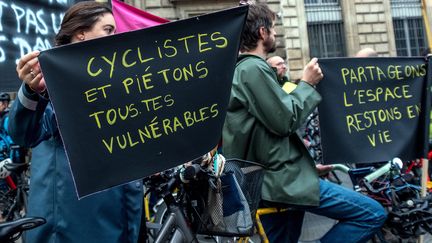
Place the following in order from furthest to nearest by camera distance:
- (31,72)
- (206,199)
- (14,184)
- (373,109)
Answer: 1. (14,184)
2. (373,109)
3. (206,199)
4. (31,72)

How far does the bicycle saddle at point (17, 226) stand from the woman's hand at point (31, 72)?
46cm

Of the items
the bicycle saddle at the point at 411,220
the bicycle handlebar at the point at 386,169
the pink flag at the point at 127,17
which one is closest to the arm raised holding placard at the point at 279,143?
the bicycle saddle at the point at 411,220

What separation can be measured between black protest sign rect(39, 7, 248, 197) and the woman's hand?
0.06m

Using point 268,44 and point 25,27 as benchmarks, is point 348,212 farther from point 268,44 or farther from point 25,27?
point 25,27

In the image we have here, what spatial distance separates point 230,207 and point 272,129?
0.51 meters

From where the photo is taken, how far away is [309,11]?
18344 mm

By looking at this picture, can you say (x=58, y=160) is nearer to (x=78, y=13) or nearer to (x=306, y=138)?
(x=78, y=13)

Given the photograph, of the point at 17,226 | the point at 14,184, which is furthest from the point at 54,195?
the point at 14,184

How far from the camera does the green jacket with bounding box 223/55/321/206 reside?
286cm

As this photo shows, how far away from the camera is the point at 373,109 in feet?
11.8

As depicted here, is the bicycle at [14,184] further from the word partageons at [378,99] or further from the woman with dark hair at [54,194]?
the woman with dark hair at [54,194]

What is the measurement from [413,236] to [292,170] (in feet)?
4.99

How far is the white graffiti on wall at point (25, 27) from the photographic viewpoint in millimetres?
2955

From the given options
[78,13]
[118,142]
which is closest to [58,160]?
[118,142]
